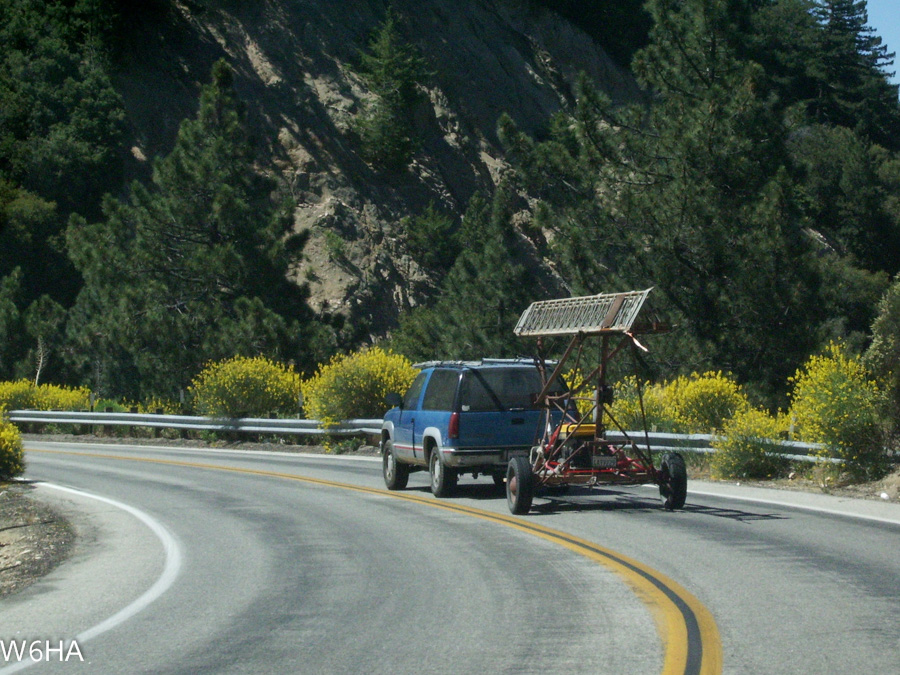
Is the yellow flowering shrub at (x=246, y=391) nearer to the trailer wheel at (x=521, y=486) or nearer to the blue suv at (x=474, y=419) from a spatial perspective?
the blue suv at (x=474, y=419)

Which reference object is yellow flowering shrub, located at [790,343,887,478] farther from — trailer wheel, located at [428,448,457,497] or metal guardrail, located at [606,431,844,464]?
trailer wheel, located at [428,448,457,497]

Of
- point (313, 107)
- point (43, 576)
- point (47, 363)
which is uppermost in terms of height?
point (313, 107)

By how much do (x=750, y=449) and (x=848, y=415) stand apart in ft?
7.04

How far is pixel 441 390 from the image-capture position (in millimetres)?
17141

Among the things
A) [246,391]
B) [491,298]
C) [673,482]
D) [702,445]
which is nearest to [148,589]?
[673,482]

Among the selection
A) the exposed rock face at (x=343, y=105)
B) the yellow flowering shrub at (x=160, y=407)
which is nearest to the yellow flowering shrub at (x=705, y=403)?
the yellow flowering shrub at (x=160, y=407)

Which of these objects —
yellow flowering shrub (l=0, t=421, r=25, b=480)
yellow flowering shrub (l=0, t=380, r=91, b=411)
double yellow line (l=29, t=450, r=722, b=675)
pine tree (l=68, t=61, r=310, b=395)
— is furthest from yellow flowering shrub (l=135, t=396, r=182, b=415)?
double yellow line (l=29, t=450, r=722, b=675)

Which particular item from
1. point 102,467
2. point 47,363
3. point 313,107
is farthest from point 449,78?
point 102,467

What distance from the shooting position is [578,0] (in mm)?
89750

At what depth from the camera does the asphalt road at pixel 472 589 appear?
23.7ft

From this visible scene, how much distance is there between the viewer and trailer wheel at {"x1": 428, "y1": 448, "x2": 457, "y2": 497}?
16547 millimetres

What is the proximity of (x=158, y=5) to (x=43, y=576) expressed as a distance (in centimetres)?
6079

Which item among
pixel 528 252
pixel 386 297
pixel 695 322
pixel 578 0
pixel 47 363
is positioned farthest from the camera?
pixel 578 0

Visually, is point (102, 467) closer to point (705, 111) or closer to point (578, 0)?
point (705, 111)
